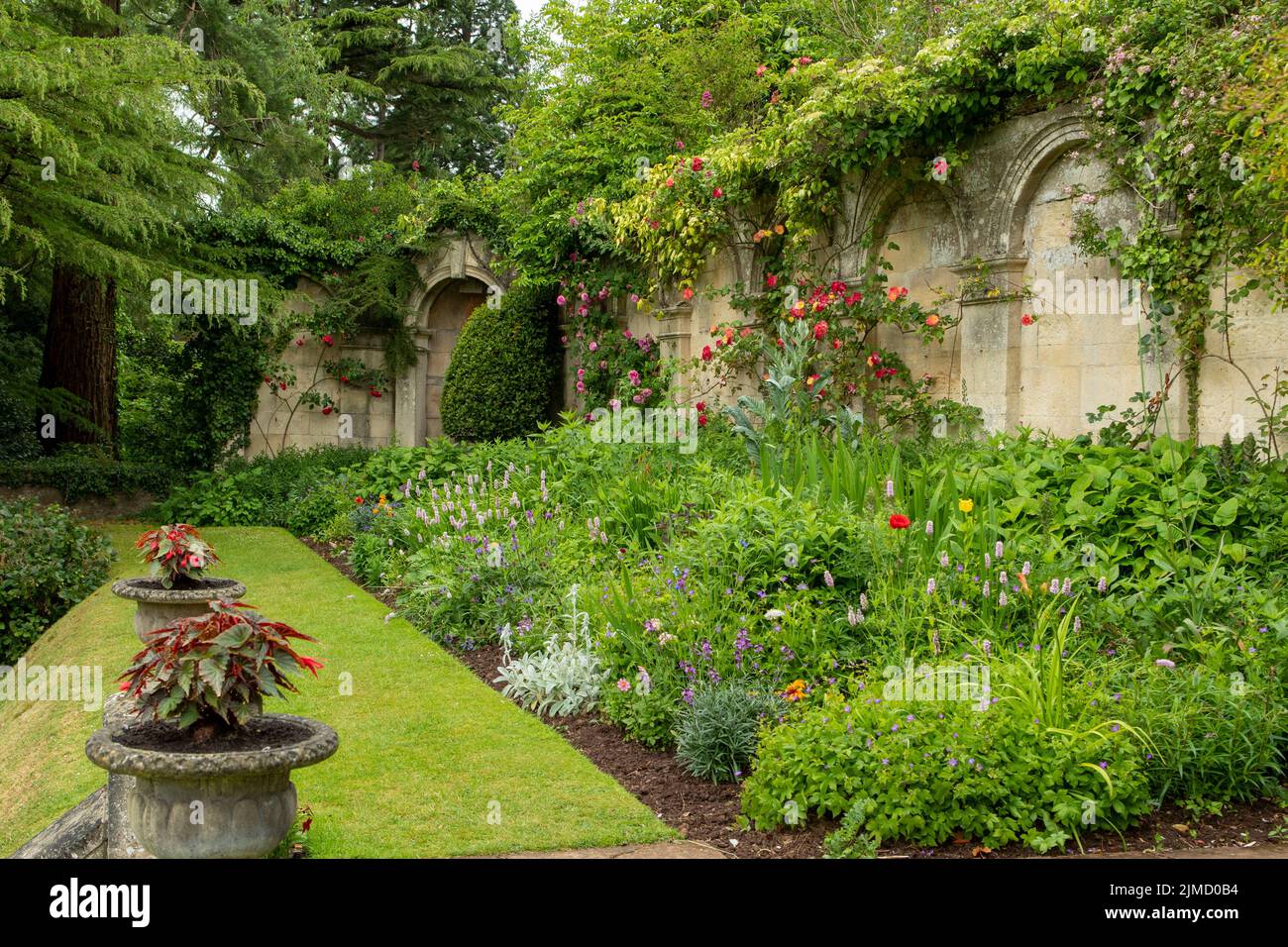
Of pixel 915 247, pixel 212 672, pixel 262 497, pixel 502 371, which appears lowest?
pixel 212 672

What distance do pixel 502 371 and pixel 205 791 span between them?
11793 mm

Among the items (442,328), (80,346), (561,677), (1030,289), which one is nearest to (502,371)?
(442,328)

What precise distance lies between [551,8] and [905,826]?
12.6m

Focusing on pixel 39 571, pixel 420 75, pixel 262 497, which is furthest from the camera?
pixel 420 75

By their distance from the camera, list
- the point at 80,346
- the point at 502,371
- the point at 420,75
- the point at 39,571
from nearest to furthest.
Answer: the point at 39,571, the point at 80,346, the point at 502,371, the point at 420,75

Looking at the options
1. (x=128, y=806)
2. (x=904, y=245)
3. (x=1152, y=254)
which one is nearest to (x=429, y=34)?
(x=904, y=245)

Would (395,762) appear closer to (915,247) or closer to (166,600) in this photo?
(166,600)

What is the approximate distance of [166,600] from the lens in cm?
574

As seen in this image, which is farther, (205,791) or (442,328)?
(442,328)

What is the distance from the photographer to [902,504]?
19.5 feet

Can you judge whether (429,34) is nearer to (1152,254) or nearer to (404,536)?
(404,536)

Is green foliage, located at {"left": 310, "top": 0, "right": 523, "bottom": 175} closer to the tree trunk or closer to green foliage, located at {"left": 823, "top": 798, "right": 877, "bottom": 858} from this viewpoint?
the tree trunk

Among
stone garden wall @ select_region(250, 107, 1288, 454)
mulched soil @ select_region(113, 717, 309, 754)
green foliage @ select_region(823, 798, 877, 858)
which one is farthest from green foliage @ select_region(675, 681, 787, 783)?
stone garden wall @ select_region(250, 107, 1288, 454)

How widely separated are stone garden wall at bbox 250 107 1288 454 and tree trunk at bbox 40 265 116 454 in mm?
9041
